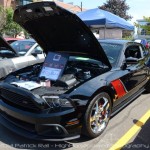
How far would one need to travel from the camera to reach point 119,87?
4.22m

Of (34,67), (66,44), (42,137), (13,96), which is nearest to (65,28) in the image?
(66,44)

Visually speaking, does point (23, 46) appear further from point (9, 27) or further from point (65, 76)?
point (9, 27)

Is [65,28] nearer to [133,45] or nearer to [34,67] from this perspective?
[34,67]

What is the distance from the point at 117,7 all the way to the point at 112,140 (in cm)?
3854

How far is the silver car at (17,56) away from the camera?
6090 mm

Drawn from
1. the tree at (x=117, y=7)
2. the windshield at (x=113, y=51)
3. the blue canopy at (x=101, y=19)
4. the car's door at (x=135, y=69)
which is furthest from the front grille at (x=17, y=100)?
the tree at (x=117, y=7)

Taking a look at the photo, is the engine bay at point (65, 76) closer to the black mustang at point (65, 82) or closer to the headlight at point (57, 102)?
the black mustang at point (65, 82)

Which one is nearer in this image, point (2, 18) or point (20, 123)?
point (20, 123)

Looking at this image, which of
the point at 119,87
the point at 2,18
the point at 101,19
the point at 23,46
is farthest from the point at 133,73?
the point at 2,18

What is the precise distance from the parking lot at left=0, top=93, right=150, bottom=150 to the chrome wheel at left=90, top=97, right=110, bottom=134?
15 cm

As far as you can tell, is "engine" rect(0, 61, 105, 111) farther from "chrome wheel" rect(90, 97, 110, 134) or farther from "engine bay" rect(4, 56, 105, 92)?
"chrome wheel" rect(90, 97, 110, 134)

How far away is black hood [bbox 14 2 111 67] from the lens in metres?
3.73

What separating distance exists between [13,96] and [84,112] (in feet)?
3.50

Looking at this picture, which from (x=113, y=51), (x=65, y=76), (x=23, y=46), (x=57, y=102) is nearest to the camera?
(x=57, y=102)
